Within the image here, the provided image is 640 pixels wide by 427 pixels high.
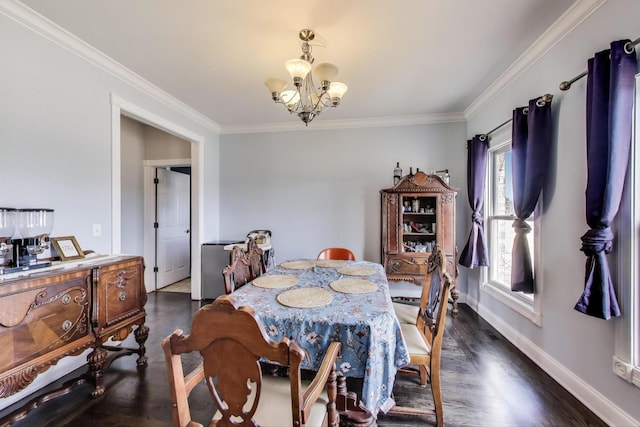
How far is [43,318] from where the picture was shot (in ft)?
4.89

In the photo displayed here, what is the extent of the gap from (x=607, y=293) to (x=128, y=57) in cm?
390

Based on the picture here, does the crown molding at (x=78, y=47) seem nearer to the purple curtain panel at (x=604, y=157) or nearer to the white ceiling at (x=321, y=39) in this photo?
the white ceiling at (x=321, y=39)

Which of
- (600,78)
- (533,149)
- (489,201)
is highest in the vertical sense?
(600,78)

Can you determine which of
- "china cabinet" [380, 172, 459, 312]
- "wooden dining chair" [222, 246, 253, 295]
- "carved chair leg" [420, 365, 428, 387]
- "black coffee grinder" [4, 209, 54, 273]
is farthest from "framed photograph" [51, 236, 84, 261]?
"china cabinet" [380, 172, 459, 312]

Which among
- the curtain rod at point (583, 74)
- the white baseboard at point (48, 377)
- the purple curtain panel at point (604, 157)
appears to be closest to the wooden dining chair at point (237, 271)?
the white baseboard at point (48, 377)

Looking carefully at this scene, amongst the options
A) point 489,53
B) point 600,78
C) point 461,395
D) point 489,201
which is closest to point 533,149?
point 600,78

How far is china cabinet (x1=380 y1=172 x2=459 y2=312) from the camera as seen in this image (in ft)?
10.8

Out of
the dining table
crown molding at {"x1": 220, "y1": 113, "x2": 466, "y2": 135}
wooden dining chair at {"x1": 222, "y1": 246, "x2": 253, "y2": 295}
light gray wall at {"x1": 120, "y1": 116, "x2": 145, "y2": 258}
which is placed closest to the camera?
the dining table

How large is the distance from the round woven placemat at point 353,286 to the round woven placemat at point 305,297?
0.11 m

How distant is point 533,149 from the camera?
2094mm

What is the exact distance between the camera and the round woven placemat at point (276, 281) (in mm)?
1841

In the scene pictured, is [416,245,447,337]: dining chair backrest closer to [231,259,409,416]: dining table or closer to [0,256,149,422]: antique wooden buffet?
[231,259,409,416]: dining table

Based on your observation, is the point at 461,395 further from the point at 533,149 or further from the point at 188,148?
the point at 188,148

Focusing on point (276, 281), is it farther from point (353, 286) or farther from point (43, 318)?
point (43, 318)
